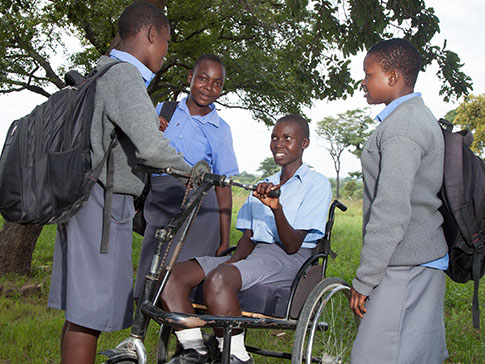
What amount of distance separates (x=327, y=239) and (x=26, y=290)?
3.98m

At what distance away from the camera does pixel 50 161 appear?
2043 mm

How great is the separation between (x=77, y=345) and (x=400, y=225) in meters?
1.44

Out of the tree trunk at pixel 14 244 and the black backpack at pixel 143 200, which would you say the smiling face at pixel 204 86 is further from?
the tree trunk at pixel 14 244

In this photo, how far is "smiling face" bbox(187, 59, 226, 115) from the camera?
3.05 m

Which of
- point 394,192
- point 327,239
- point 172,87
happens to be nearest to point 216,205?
point 327,239

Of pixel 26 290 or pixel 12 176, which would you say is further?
pixel 26 290

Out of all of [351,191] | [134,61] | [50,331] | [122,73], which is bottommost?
[50,331]

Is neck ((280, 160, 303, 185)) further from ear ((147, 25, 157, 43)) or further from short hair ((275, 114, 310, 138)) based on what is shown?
ear ((147, 25, 157, 43))

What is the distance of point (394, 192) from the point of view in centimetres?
207

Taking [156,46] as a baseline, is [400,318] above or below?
below

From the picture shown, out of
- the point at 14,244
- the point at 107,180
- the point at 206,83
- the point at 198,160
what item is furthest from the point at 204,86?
the point at 14,244

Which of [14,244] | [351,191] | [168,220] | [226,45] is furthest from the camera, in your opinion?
[351,191]

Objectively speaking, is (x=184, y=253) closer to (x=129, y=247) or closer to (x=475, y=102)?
(x=129, y=247)

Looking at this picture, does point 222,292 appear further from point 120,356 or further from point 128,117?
point 128,117
